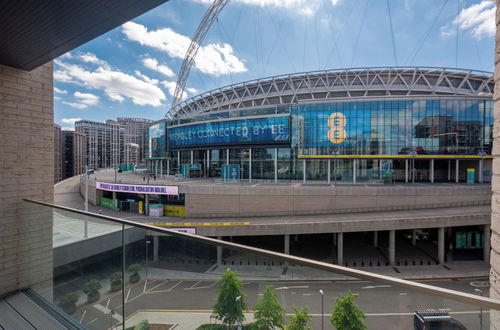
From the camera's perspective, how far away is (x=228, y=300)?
218 centimetres

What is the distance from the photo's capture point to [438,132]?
32406 mm

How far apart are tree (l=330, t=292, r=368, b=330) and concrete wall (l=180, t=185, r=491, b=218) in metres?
20.9

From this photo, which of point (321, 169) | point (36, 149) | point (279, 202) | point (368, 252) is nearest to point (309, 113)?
point (321, 169)

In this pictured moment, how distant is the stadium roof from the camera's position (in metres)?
46.8

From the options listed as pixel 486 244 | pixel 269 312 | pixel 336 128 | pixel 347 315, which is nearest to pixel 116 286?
pixel 269 312

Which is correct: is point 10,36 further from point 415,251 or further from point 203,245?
point 415,251

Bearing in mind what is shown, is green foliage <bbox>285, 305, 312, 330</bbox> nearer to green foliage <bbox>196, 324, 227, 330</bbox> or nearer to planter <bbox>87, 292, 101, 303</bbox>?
green foliage <bbox>196, 324, 227, 330</bbox>

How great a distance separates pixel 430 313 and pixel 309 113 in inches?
1323

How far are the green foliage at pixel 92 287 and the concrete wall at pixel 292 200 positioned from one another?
19540mm

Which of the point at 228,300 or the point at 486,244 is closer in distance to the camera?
the point at 228,300

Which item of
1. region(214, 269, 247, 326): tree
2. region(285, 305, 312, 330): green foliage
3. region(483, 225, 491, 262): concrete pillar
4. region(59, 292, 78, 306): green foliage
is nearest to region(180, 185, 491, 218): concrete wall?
region(483, 225, 491, 262): concrete pillar

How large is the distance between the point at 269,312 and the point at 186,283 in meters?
0.96

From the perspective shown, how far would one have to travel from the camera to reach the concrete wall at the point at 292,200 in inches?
891

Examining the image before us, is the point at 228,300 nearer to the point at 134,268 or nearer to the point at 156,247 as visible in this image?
the point at 156,247
